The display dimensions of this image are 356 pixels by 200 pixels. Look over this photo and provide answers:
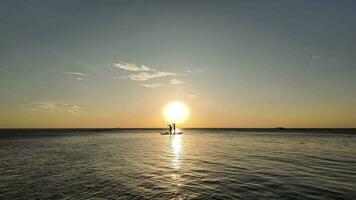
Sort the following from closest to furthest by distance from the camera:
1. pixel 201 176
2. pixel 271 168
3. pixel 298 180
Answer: pixel 298 180 < pixel 201 176 < pixel 271 168

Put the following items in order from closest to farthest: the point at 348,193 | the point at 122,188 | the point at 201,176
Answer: the point at 348,193
the point at 122,188
the point at 201,176

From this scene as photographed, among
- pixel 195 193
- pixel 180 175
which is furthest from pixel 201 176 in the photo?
pixel 195 193

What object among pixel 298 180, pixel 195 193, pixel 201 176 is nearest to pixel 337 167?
pixel 298 180

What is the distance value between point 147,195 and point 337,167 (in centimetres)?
2032

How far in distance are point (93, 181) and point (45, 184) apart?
10.7 feet

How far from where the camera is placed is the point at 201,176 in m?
23.7

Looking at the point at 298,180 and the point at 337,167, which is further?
the point at 337,167

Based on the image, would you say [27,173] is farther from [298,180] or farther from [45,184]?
[298,180]

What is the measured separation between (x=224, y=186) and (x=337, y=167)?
1489cm

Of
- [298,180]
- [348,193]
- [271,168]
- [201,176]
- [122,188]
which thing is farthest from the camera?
[271,168]

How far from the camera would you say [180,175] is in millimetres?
24453

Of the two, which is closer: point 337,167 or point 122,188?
point 122,188

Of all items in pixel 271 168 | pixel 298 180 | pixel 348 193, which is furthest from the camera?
pixel 271 168

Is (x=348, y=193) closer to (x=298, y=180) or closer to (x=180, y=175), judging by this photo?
(x=298, y=180)
